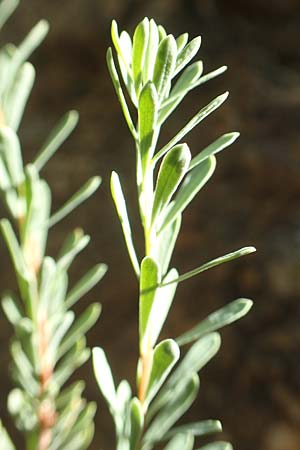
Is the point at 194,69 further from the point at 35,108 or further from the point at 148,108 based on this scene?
the point at 35,108

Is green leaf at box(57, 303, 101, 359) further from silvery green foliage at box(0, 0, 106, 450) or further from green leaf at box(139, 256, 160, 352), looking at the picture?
green leaf at box(139, 256, 160, 352)

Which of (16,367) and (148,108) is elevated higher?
(148,108)

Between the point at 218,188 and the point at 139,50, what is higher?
the point at 139,50

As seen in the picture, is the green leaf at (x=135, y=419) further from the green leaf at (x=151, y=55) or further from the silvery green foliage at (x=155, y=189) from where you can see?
the green leaf at (x=151, y=55)

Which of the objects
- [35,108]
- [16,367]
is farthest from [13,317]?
[35,108]

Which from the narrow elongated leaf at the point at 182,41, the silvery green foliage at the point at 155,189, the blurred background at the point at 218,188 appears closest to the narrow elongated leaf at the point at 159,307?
the silvery green foliage at the point at 155,189

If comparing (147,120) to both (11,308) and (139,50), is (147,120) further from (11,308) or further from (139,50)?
(11,308)

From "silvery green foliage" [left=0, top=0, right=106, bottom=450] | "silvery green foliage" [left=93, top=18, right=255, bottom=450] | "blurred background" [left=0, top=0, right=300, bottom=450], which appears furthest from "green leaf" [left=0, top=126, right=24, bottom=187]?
"blurred background" [left=0, top=0, right=300, bottom=450]

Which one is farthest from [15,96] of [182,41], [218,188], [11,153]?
[218,188]
